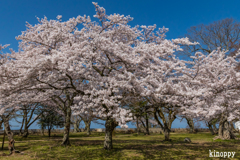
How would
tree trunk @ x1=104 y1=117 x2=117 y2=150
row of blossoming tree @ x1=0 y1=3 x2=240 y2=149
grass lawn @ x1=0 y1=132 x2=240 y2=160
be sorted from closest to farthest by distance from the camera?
1. row of blossoming tree @ x1=0 y1=3 x2=240 y2=149
2. grass lawn @ x1=0 y1=132 x2=240 y2=160
3. tree trunk @ x1=104 y1=117 x2=117 y2=150

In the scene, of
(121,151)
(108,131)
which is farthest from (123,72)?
(121,151)

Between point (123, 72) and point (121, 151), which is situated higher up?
point (123, 72)

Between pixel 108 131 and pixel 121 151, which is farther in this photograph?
pixel 108 131

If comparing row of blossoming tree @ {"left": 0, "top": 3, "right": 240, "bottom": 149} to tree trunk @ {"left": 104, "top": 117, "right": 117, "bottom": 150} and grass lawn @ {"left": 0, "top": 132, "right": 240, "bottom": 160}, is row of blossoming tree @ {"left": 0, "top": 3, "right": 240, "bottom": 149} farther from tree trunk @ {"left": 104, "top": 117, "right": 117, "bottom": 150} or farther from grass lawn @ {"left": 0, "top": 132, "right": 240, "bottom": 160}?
grass lawn @ {"left": 0, "top": 132, "right": 240, "bottom": 160}

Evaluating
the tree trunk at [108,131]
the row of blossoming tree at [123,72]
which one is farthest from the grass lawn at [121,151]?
the row of blossoming tree at [123,72]

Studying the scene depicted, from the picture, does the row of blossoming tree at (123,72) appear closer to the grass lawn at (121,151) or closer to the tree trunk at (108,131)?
the tree trunk at (108,131)

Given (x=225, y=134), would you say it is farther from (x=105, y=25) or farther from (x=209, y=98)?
(x=105, y=25)

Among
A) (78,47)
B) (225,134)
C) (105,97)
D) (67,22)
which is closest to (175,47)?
(105,97)

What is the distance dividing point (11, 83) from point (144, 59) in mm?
7897

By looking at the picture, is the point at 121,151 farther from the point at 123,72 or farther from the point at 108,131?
the point at 123,72

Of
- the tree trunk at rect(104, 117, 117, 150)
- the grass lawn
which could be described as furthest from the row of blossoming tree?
the grass lawn

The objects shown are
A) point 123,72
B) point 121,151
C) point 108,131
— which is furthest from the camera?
point 108,131

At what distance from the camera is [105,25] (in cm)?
1429

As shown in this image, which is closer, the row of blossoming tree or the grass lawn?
the row of blossoming tree
